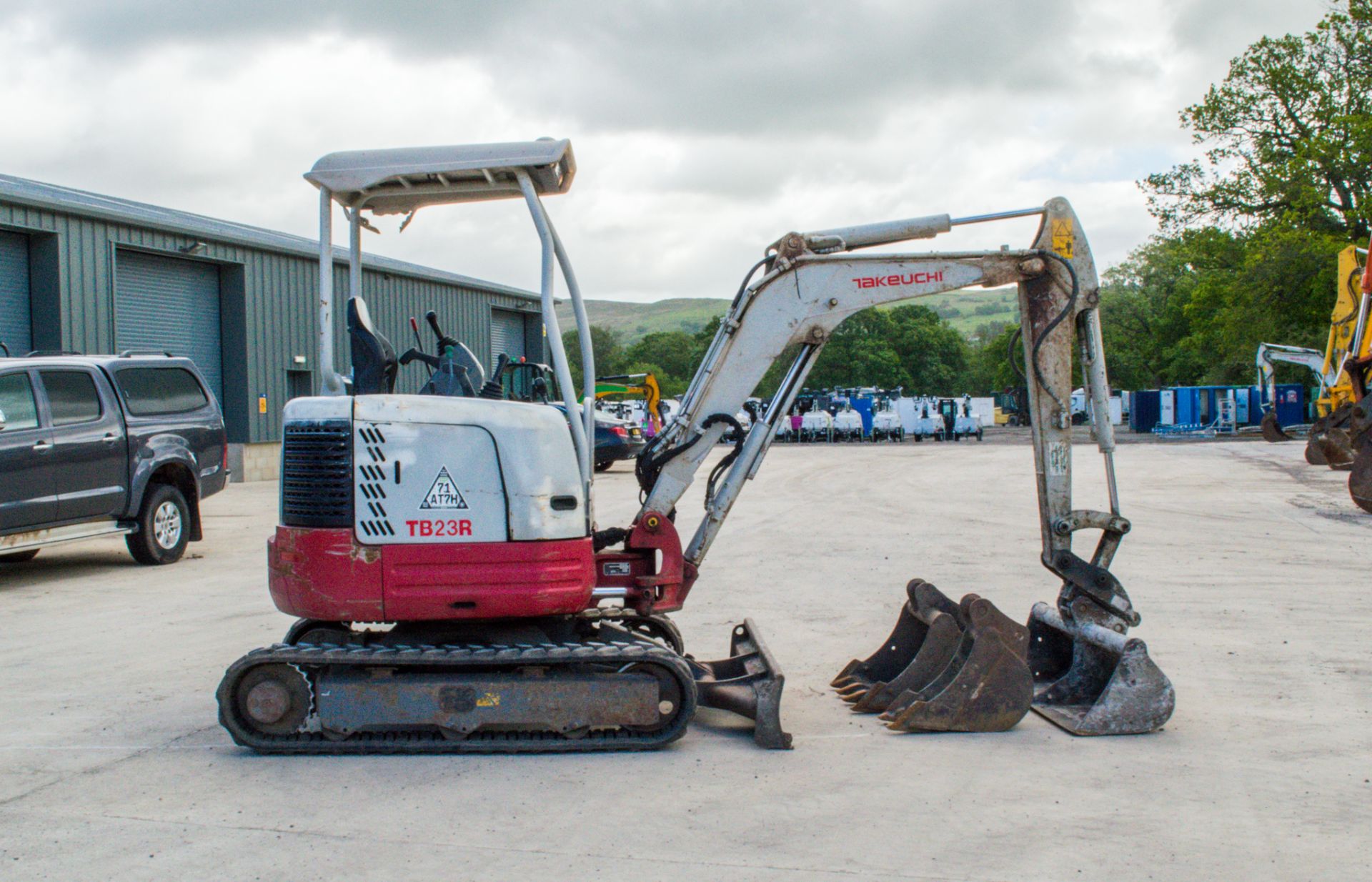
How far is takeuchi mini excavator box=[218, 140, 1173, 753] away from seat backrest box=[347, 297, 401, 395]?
0.01 meters

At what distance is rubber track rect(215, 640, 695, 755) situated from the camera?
549cm

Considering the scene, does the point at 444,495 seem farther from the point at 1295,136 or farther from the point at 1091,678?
the point at 1295,136

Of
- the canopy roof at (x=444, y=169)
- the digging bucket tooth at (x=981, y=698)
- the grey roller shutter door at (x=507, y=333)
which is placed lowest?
the digging bucket tooth at (x=981, y=698)

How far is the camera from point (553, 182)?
609 centimetres

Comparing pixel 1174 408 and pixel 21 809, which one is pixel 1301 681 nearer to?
pixel 21 809

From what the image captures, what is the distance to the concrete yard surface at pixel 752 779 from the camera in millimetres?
4203

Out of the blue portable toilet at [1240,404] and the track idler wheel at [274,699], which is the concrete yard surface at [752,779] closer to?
the track idler wheel at [274,699]

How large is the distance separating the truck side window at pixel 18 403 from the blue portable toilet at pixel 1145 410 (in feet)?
153

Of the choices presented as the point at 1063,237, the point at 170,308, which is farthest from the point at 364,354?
the point at 170,308

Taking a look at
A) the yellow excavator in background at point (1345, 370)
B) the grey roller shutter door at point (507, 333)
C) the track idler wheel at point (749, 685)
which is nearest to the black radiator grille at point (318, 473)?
the track idler wheel at point (749, 685)

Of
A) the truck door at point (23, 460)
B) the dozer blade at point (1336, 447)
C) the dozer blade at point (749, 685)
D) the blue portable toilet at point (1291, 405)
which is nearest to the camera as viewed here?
the dozer blade at point (749, 685)

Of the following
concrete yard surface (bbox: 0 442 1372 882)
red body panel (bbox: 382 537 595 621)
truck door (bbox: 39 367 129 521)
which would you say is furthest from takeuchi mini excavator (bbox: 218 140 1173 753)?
truck door (bbox: 39 367 129 521)

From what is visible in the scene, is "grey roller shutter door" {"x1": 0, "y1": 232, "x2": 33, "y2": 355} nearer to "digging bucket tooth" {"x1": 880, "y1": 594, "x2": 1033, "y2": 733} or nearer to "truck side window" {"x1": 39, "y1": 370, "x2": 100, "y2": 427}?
"truck side window" {"x1": 39, "y1": 370, "x2": 100, "y2": 427}

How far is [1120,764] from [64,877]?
14.3 ft
